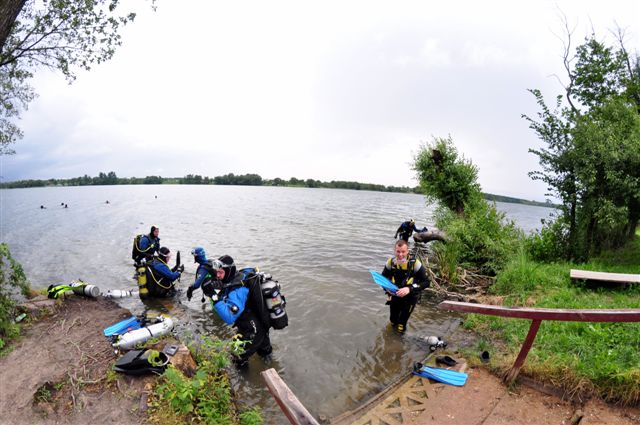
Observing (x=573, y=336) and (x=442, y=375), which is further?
(x=573, y=336)

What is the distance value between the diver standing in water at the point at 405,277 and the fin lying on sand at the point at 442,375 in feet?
4.61

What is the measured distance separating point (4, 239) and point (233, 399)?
24.7 m

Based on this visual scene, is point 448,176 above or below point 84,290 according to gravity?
above

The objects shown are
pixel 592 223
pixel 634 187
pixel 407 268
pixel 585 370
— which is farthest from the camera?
pixel 592 223

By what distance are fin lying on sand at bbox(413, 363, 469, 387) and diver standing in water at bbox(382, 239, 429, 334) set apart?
1.41 m

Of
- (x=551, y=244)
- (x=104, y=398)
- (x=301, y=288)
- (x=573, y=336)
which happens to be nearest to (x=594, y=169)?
(x=551, y=244)

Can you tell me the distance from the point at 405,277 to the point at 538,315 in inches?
115

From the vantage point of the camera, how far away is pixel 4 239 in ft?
65.6

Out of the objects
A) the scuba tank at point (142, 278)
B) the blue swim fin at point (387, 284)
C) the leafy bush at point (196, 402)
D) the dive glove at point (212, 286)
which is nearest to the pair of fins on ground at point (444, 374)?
the blue swim fin at point (387, 284)

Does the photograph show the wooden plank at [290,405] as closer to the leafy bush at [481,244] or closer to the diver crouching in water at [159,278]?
the diver crouching in water at [159,278]

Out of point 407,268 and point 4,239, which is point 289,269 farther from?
point 4,239

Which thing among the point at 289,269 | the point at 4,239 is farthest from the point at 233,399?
the point at 4,239

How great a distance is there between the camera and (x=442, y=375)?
502 centimetres

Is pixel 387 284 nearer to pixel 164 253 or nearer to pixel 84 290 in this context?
pixel 164 253
